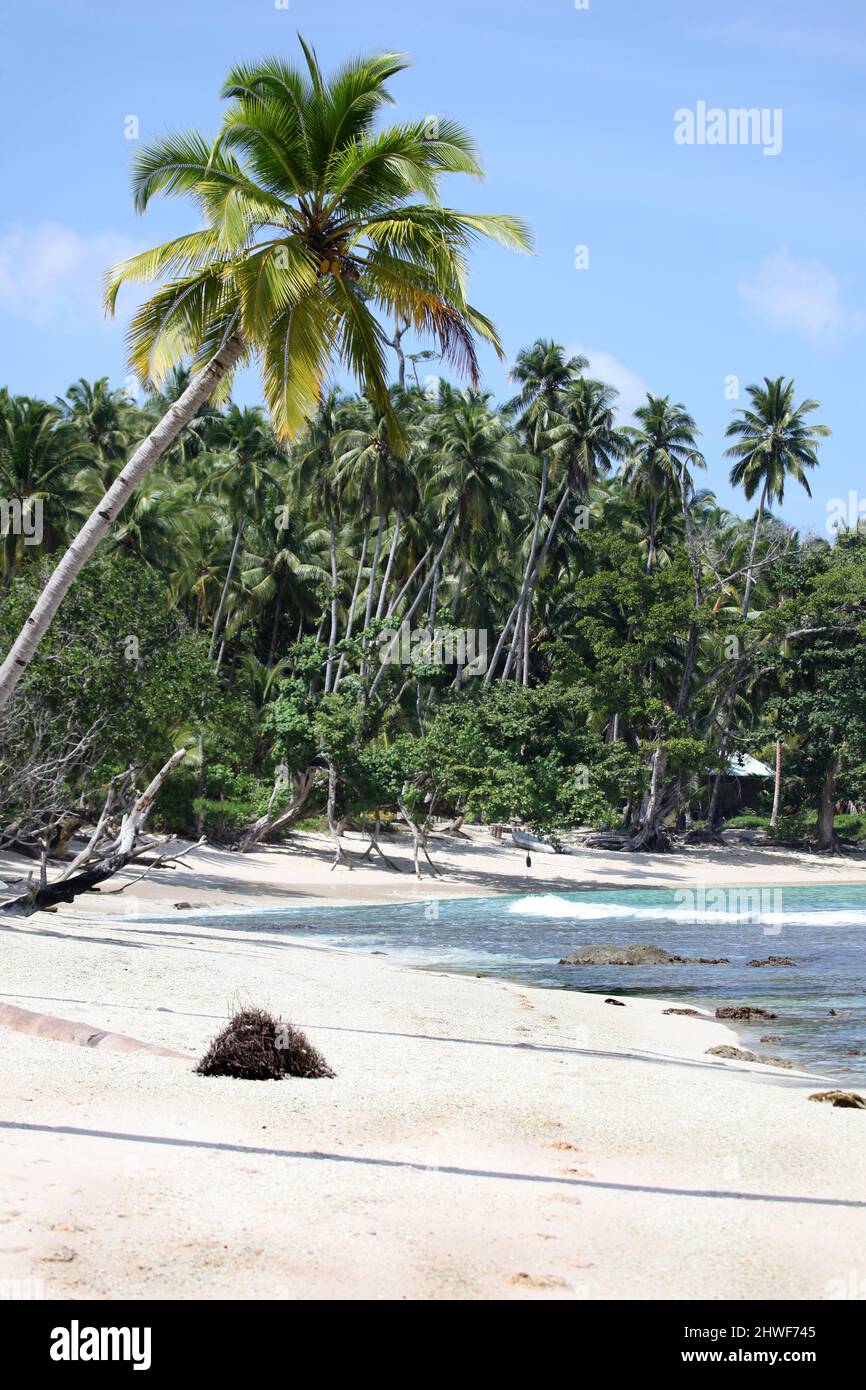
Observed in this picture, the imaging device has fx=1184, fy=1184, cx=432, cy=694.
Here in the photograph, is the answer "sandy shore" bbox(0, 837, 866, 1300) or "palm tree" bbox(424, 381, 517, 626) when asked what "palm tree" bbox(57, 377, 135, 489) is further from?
"sandy shore" bbox(0, 837, 866, 1300)

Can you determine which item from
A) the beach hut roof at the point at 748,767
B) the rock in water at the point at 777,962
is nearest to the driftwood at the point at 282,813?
the rock in water at the point at 777,962

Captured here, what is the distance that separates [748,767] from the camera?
220 ft

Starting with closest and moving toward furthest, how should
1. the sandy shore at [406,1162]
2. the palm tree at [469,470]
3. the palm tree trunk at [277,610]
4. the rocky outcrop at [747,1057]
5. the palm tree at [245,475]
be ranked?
the sandy shore at [406,1162], the rocky outcrop at [747,1057], the palm tree at [245,475], the palm tree at [469,470], the palm tree trunk at [277,610]

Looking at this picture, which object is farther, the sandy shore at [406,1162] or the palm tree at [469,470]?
the palm tree at [469,470]

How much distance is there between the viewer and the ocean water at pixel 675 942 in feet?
48.8

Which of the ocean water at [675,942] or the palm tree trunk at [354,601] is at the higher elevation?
the palm tree trunk at [354,601]

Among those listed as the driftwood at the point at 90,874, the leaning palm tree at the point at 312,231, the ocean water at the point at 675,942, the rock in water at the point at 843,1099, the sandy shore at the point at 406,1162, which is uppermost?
the leaning palm tree at the point at 312,231

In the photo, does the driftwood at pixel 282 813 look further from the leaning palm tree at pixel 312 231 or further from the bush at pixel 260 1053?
the bush at pixel 260 1053

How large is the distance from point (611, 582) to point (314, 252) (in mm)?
42024

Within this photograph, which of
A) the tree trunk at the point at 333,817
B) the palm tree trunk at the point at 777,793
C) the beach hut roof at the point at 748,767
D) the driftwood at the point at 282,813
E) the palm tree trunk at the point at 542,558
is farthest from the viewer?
the beach hut roof at the point at 748,767

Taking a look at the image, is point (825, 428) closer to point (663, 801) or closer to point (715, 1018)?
point (663, 801)

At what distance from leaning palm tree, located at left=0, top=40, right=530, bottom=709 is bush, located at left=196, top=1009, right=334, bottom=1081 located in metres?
5.54

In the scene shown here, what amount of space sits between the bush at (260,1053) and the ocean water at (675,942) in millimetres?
5446

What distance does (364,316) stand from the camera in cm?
1152
